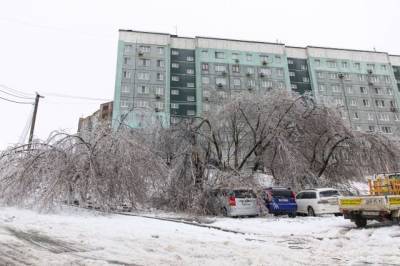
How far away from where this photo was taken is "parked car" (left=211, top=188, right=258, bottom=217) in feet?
47.1

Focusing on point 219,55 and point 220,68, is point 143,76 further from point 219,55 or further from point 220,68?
point 219,55

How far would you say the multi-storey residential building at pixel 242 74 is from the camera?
5319 centimetres

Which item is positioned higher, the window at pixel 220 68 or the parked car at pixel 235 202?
the window at pixel 220 68

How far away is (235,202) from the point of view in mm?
14375

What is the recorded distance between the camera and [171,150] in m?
19.8

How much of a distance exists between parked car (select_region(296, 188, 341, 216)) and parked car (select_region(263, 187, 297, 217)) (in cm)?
86

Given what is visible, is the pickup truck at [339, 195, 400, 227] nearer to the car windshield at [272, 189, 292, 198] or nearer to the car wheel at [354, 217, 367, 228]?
the car wheel at [354, 217, 367, 228]

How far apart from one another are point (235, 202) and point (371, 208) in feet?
19.1

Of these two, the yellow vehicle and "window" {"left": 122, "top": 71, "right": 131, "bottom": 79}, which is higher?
"window" {"left": 122, "top": 71, "right": 131, "bottom": 79}

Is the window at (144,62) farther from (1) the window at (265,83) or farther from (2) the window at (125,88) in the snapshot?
(1) the window at (265,83)

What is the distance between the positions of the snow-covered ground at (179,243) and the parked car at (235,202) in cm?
239

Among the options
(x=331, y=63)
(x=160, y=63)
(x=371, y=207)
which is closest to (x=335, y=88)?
(x=331, y=63)

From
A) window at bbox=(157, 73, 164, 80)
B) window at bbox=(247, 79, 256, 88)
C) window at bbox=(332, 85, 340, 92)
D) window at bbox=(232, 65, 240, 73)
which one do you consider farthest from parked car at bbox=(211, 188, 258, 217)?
window at bbox=(332, 85, 340, 92)

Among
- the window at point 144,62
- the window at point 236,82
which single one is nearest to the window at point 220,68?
the window at point 236,82
